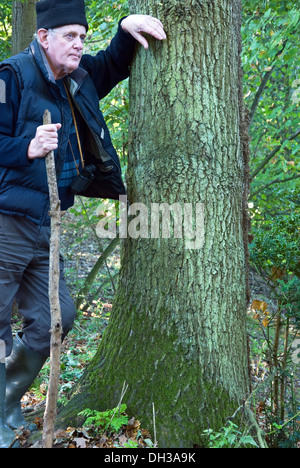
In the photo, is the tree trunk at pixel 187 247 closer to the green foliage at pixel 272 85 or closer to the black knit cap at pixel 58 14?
the black knit cap at pixel 58 14

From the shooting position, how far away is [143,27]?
2.62 metres

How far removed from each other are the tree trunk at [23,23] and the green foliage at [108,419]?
490 centimetres

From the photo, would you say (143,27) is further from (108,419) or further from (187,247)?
(108,419)

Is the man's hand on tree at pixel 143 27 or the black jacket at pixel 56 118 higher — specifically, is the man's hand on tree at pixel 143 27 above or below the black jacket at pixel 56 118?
above

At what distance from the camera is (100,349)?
2.91 m

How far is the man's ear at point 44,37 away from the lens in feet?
8.57

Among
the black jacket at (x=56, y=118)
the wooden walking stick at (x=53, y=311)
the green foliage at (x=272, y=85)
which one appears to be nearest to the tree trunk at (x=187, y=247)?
the black jacket at (x=56, y=118)

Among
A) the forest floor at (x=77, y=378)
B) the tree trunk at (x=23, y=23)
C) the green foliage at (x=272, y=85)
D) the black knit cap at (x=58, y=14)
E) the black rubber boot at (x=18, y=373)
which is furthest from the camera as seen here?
the tree trunk at (x=23, y=23)

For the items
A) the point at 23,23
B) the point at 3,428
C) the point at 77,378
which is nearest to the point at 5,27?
the point at 23,23

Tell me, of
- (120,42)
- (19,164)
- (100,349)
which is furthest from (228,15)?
(100,349)

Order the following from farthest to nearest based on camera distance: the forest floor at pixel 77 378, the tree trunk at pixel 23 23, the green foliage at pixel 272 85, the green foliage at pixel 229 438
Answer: the tree trunk at pixel 23 23
the green foliage at pixel 272 85
the forest floor at pixel 77 378
the green foliage at pixel 229 438

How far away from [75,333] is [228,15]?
438 centimetres

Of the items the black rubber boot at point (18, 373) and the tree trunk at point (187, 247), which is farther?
the black rubber boot at point (18, 373)

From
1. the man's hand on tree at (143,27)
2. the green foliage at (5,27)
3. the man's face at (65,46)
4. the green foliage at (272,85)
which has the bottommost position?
the man's face at (65,46)
